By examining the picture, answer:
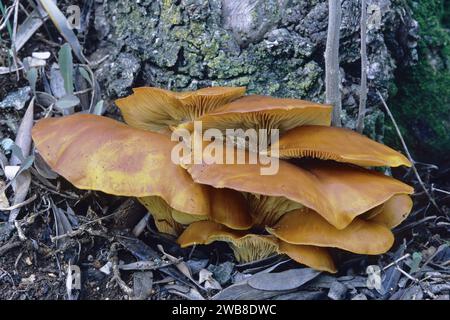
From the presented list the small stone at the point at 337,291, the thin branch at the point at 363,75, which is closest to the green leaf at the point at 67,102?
the thin branch at the point at 363,75

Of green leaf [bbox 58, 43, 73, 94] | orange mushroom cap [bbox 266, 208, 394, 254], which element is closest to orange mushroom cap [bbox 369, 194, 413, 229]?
orange mushroom cap [bbox 266, 208, 394, 254]

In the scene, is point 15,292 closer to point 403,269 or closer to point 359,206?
point 359,206

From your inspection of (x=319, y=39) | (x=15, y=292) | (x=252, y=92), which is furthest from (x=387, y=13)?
(x=15, y=292)

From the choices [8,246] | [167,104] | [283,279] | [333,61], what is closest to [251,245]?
[283,279]

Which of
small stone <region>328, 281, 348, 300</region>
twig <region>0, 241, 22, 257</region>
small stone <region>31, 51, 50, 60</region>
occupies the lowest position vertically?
small stone <region>328, 281, 348, 300</region>

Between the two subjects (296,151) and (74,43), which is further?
(74,43)

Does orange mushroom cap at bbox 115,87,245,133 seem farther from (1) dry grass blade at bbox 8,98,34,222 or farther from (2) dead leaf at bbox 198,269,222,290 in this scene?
(2) dead leaf at bbox 198,269,222,290

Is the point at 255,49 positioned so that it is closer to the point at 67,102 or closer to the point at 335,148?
the point at 335,148

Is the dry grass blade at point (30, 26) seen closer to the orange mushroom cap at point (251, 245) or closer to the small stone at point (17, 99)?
the small stone at point (17, 99)
